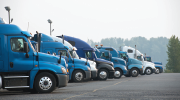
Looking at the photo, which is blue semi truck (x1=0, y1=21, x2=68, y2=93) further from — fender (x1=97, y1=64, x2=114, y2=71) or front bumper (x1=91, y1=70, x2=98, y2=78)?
fender (x1=97, y1=64, x2=114, y2=71)

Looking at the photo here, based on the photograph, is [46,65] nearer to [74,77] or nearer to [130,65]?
[74,77]

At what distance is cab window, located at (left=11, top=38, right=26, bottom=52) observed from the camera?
40.7 feet

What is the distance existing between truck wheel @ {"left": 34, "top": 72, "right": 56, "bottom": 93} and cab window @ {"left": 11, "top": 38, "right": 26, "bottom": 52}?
1266 millimetres

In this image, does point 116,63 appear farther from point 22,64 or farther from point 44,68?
point 22,64

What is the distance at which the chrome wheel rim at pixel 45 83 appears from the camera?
12.5 meters

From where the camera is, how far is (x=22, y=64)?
12320mm

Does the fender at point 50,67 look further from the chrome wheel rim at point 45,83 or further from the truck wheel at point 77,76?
the truck wheel at point 77,76

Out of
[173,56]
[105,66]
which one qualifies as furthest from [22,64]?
[173,56]

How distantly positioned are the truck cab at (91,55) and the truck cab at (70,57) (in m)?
2.69

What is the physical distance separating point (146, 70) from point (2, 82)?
26.2 meters

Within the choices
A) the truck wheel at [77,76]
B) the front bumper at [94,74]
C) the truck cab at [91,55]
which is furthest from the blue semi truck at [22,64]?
the truck cab at [91,55]

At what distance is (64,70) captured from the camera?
42.9 ft

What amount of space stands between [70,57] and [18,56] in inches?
309

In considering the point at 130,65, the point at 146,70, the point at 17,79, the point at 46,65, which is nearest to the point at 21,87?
the point at 17,79
